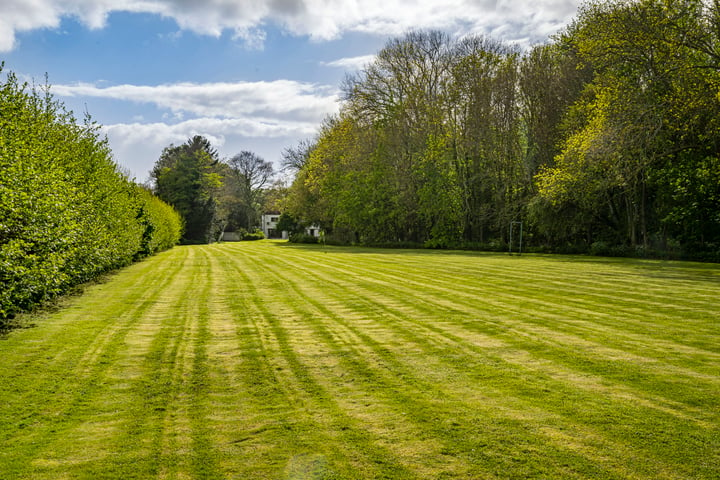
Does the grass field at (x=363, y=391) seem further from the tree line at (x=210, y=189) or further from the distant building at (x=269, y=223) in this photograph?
the distant building at (x=269, y=223)

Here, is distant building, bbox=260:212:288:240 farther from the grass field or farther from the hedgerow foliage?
the grass field

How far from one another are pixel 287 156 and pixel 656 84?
4348cm

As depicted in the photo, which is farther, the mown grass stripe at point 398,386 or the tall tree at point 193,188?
the tall tree at point 193,188

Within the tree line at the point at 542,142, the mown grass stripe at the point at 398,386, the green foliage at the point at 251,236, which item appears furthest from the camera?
the green foliage at the point at 251,236

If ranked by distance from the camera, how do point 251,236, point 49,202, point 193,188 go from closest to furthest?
1. point 49,202
2. point 193,188
3. point 251,236

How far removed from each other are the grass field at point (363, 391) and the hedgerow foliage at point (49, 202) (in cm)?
78

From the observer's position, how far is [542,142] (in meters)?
29.4

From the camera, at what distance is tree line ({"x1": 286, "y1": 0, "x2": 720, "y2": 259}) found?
20.3m

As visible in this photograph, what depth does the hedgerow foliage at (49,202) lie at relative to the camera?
6.39 m

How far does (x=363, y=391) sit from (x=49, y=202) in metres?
5.38

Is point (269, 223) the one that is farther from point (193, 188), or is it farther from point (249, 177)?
point (193, 188)

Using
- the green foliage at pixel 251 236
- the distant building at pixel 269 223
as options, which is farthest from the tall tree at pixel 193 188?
the distant building at pixel 269 223

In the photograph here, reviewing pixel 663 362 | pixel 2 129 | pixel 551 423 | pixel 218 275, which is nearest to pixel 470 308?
pixel 663 362

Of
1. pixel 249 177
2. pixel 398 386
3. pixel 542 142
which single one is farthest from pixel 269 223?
pixel 398 386
